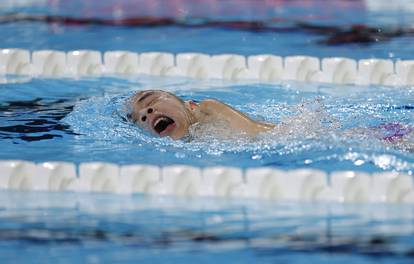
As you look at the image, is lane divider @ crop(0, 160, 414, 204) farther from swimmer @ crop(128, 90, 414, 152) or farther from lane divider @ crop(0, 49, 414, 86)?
lane divider @ crop(0, 49, 414, 86)

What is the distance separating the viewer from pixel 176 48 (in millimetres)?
5824

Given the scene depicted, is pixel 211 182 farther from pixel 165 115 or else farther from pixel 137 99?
pixel 137 99

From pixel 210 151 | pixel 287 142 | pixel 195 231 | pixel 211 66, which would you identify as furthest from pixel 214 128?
pixel 211 66

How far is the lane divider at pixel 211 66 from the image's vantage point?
4949 millimetres

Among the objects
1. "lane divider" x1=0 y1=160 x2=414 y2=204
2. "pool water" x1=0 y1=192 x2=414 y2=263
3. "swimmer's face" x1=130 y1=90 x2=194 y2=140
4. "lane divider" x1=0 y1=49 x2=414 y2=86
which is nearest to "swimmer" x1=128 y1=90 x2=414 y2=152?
"swimmer's face" x1=130 y1=90 x2=194 y2=140

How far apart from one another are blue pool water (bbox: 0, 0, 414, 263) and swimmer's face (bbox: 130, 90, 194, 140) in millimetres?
50

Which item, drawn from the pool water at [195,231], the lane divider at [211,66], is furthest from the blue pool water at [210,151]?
the lane divider at [211,66]

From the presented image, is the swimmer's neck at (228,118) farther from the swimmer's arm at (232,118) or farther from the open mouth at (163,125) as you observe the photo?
the open mouth at (163,125)

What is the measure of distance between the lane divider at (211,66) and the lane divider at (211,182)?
6.57ft

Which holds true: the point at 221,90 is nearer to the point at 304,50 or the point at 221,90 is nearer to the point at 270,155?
the point at 304,50

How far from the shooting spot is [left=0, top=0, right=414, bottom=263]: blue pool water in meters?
2.57

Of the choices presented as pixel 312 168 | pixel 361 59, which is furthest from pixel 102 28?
pixel 312 168

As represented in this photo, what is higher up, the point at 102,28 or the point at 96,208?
the point at 102,28

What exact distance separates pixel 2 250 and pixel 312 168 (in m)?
1.14
